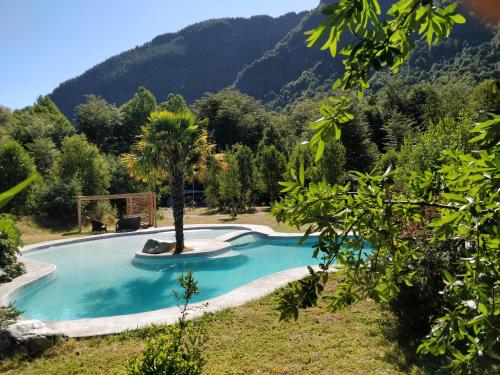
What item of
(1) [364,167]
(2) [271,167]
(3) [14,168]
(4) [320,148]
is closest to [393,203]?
(4) [320,148]

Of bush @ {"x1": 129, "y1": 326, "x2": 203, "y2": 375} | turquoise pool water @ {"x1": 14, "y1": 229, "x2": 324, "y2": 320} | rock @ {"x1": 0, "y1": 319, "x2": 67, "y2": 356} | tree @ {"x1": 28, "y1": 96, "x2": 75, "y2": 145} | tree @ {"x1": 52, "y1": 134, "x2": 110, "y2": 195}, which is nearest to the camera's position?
bush @ {"x1": 129, "y1": 326, "x2": 203, "y2": 375}

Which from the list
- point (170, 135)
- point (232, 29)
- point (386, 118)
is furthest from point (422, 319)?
point (232, 29)

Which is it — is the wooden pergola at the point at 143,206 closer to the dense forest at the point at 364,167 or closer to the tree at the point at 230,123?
the dense forest at the point at 364,167

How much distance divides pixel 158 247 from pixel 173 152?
3.93 metres

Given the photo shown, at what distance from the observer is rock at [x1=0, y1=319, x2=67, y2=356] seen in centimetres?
646

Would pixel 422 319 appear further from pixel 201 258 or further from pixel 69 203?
pixel 69 203

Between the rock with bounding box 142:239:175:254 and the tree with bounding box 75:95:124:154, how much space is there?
40.1m

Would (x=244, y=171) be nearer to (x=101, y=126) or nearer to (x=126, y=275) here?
(x=126, y=275)

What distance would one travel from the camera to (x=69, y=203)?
86.5 ft

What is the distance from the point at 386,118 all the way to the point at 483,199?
1971 inches

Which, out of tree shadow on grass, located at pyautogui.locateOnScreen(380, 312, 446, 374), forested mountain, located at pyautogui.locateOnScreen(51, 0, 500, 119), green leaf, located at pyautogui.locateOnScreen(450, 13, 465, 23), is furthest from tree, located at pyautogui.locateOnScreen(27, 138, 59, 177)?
forested mountain, located at pyautogui.locateOnScreen(51, 0, 500, 119)

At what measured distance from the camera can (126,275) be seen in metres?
14.1

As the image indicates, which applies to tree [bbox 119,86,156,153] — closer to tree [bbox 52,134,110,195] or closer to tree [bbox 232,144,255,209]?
tree [bbox 52,134,110,195]

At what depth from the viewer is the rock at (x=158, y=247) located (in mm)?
15859
